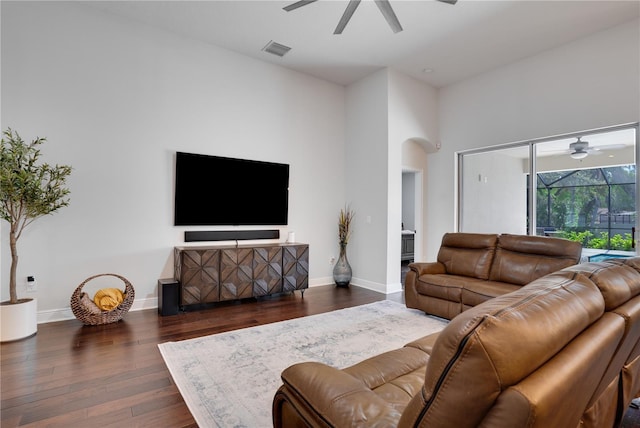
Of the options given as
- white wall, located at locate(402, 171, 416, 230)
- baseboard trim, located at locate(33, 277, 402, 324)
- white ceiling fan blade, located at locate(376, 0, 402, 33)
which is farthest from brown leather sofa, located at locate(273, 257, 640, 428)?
white wall, located at locate(402, 171, 416, 230)

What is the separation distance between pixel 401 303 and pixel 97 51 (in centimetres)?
489

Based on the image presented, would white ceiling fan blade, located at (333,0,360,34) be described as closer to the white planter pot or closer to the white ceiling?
the white ceiling

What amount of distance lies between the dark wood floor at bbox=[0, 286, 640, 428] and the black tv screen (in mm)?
1276

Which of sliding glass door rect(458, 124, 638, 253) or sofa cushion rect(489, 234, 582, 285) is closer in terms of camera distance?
sofa cushion rect(489, 234, 582, 285)

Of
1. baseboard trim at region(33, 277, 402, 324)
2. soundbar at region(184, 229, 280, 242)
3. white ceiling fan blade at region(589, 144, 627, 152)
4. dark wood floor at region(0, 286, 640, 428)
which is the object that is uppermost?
white ceiling fan blade at region(589, 144, 627, 152)

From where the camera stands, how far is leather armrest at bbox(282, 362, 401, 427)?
1033mm

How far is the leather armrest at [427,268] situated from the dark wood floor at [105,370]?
121cm

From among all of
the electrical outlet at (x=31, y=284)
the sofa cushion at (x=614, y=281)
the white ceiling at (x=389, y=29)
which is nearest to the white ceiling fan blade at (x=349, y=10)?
the white ceiling at (x=389, y=29)

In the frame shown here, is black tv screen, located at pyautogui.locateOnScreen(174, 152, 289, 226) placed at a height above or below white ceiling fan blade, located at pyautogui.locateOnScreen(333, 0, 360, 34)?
below

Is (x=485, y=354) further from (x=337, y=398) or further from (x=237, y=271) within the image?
(x=237, y=271)

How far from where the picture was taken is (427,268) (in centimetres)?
413

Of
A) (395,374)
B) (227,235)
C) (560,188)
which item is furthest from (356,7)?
(560,188)

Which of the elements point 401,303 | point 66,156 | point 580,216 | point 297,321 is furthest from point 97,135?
point 580,216

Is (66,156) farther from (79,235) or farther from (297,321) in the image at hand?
(297,321)
